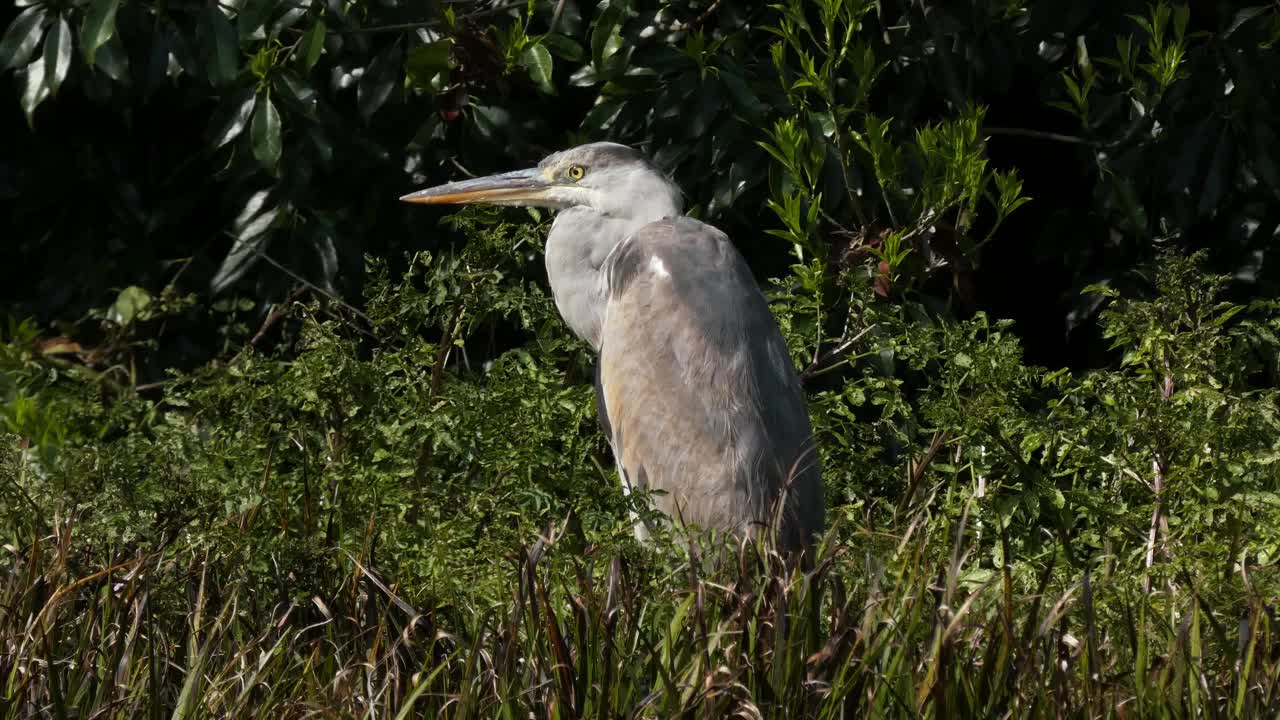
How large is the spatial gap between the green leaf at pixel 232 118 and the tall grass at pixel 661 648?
195 cm

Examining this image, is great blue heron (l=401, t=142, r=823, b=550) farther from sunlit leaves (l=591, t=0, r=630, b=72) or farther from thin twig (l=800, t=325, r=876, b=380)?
sunlit leaves (l=591, t=0, r=630, b=72)

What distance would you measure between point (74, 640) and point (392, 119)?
2632 millimetres

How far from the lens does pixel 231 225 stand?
6.09m

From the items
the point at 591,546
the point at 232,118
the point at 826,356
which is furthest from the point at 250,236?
the point at 591,546

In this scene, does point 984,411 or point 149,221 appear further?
point 149,221

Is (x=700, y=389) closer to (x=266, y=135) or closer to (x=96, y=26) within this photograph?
(x=266, y=135)

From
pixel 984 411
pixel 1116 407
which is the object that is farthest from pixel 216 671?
pixel 1116 407

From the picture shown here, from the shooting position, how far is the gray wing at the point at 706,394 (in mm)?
3643

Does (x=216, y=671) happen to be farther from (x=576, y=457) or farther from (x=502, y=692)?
(x=576, y=457)

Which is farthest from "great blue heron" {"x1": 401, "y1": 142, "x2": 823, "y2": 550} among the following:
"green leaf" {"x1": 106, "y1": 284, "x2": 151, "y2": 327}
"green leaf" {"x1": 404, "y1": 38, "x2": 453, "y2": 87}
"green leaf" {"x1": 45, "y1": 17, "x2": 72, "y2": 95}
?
"green leaf" {"x1": 106, "y1": 284, "x2": 151, "y2": 327}

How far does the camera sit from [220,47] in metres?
4.55

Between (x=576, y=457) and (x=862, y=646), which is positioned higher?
(x=862, y=646)

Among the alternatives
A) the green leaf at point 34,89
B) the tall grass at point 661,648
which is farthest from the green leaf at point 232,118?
the tall grass at point 661,648

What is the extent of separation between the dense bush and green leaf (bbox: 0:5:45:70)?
2 cm
